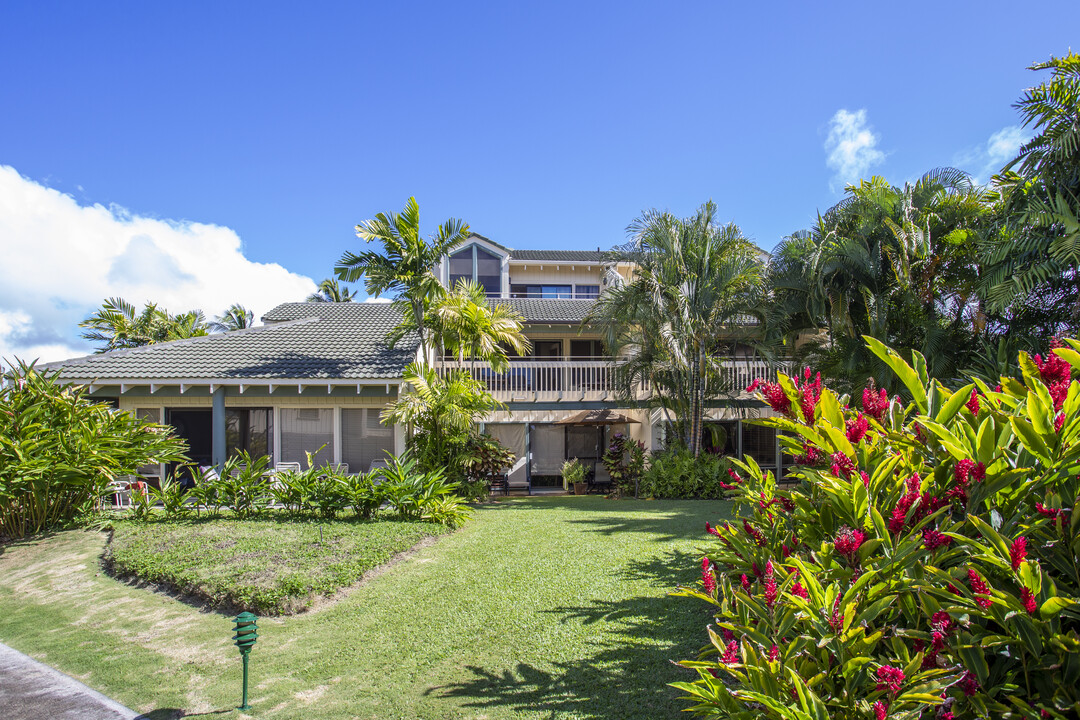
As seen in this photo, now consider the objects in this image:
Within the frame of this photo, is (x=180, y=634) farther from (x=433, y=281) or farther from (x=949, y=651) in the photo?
(x=433, y=281)

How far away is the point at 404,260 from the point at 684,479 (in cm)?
877

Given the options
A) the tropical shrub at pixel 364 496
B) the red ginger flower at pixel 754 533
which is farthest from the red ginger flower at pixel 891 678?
the tropical shrub at pixel 364 496

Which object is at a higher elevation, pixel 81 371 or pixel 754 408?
pixel 81 371

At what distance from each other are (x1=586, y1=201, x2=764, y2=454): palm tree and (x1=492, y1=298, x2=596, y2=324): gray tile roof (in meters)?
4.39

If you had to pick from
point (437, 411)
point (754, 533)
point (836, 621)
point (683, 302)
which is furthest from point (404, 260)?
point (836, 621)

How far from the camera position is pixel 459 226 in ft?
47.3

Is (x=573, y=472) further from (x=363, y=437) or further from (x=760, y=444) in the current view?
(x=760, y=444)

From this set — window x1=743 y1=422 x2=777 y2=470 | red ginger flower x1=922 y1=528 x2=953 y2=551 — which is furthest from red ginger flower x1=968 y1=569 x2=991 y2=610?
window x1=743 y1=422 x2=777 y2=470

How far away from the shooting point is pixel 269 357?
52.2 ft

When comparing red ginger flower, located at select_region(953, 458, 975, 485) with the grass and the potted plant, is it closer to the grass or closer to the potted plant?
the grass

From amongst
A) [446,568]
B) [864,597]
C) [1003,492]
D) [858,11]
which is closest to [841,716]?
[864,597]

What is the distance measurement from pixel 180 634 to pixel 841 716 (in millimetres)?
6338

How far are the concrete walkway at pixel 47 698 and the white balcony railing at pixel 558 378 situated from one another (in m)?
12.3

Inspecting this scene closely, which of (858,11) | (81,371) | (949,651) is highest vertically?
(858,11)
